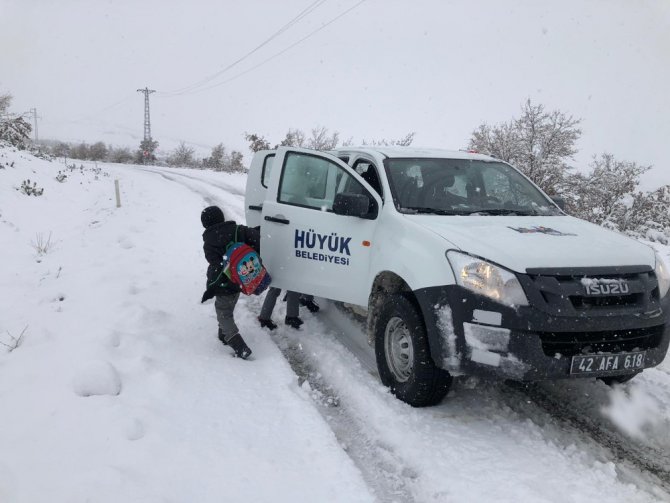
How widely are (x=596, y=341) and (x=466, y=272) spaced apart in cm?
93

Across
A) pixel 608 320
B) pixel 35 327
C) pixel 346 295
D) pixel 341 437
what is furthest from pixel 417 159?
pixel 35 327

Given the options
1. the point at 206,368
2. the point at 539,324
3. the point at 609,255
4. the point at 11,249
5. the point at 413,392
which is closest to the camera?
the point at 539,324

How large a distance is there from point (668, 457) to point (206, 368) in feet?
11.3

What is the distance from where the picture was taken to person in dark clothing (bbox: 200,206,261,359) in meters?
4.36

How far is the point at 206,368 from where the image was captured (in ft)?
13.5

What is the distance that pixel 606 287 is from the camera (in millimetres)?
2992

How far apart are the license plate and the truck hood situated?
59cm

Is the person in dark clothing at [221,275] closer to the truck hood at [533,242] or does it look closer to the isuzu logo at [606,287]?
the truck hood at [533,242]

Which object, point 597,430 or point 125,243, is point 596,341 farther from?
point 125,243

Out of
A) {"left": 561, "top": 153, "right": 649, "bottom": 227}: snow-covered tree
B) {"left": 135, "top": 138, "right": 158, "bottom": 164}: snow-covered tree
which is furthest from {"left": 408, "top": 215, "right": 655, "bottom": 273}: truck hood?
{"left": 135, "top": 138, "right": 158, "bottom": 164}: snow-covered tree

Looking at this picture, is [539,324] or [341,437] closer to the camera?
[539,324]

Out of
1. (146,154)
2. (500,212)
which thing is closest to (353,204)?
(500,212)

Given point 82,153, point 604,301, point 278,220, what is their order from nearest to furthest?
point 604,301, point 278,220, point 82,153

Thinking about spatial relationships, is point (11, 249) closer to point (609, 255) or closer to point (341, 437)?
point (341, 437)
